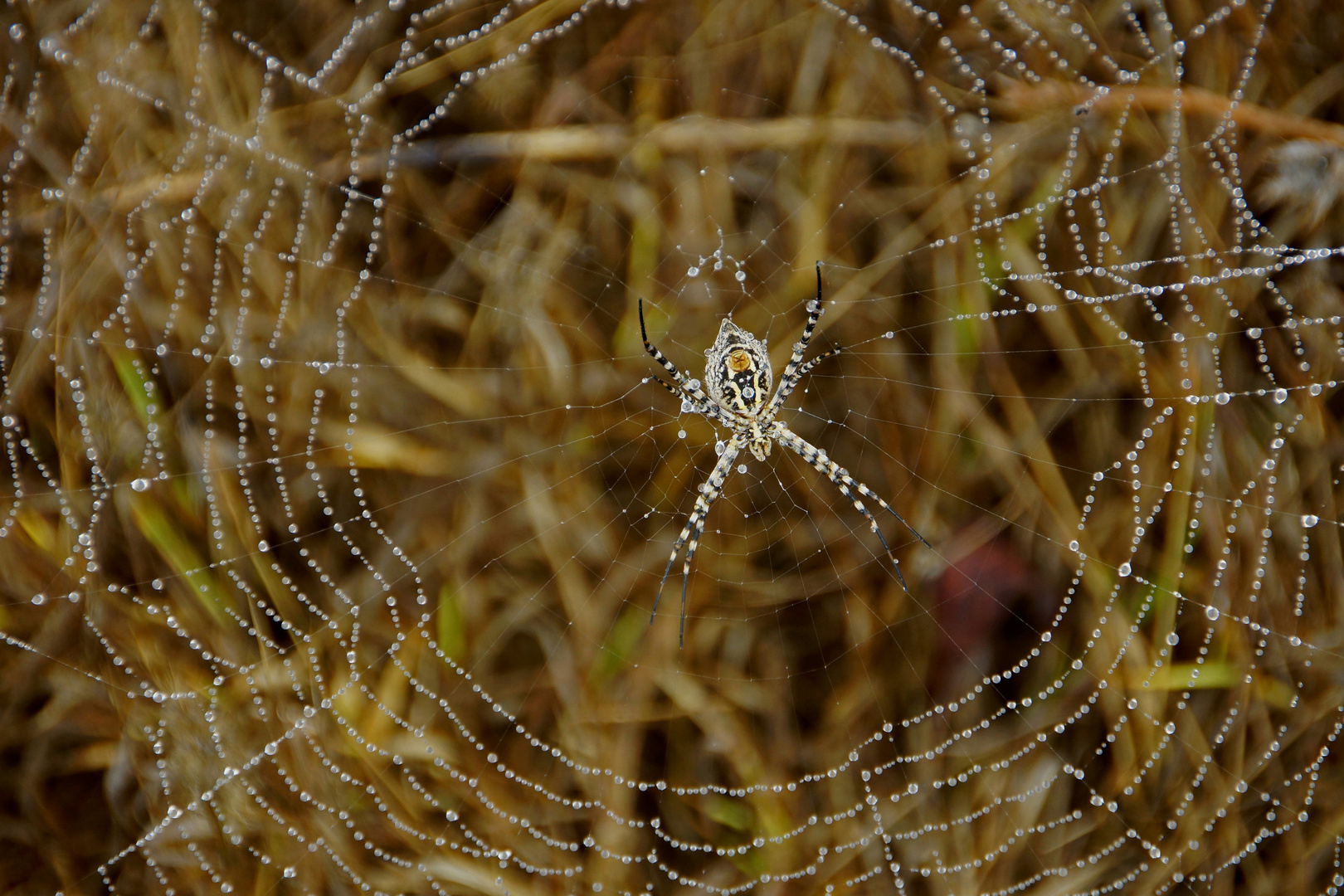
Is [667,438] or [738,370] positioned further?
[667,438]

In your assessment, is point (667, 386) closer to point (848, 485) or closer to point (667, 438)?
point (667, 438)

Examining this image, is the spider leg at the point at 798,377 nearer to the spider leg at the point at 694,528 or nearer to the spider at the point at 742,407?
the spider at the point at 742,407

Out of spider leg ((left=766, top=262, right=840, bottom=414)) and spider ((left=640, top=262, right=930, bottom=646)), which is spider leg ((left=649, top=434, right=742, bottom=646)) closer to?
spider ((left=640, top=262, right=930, bottom=646))

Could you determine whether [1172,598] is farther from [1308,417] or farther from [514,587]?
[514,587]

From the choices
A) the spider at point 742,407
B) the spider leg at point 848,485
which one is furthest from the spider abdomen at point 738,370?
the spider leg at point 848,485

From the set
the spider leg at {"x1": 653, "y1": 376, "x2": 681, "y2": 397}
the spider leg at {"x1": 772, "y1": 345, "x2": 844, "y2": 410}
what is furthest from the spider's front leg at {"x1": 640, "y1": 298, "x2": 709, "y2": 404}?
the spider leg at {"x1": 772, "y1": 345, "x2": 844, "y2": 410}

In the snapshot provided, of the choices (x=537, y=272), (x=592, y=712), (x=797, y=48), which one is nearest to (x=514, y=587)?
(x=592, y=712)

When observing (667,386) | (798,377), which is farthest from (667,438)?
(798,377)

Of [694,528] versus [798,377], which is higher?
[798,377]
